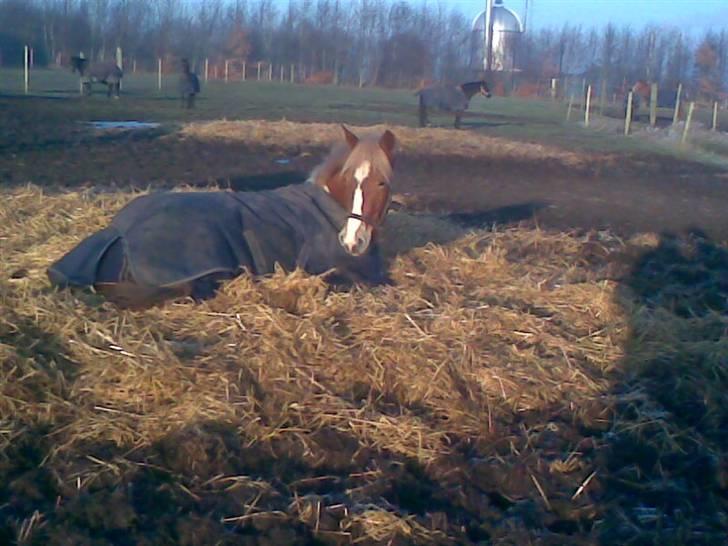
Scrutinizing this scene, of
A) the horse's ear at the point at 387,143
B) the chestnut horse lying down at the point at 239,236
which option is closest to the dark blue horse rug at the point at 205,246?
the chestnut horse lying down at the point at 239,236

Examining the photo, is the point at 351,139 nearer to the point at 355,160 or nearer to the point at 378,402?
the point at 355,160

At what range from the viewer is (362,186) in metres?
5.52

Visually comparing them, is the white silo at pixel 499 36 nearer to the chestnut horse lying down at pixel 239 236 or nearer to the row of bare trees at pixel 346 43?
the row of bare trees at pixel 346 43

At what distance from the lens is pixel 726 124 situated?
1447 inches

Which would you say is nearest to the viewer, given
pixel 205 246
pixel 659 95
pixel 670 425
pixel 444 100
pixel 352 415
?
pixel 352 415

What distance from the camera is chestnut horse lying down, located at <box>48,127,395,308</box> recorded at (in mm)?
5020

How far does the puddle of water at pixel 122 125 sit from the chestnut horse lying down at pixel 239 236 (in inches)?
554

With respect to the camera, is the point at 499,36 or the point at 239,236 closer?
the point at 239,236

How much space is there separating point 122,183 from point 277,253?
242 inches

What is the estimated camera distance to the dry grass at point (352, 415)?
3.18m

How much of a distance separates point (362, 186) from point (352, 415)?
1940 mm

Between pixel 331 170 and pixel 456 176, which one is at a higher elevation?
pixel 331 170

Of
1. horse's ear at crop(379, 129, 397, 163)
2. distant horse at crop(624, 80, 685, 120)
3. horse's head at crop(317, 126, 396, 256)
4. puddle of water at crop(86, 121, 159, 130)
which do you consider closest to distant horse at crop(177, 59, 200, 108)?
puddle of water at crop(86, 121, 159, 130)

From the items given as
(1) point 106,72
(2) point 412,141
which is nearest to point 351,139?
(2) point 412,141
